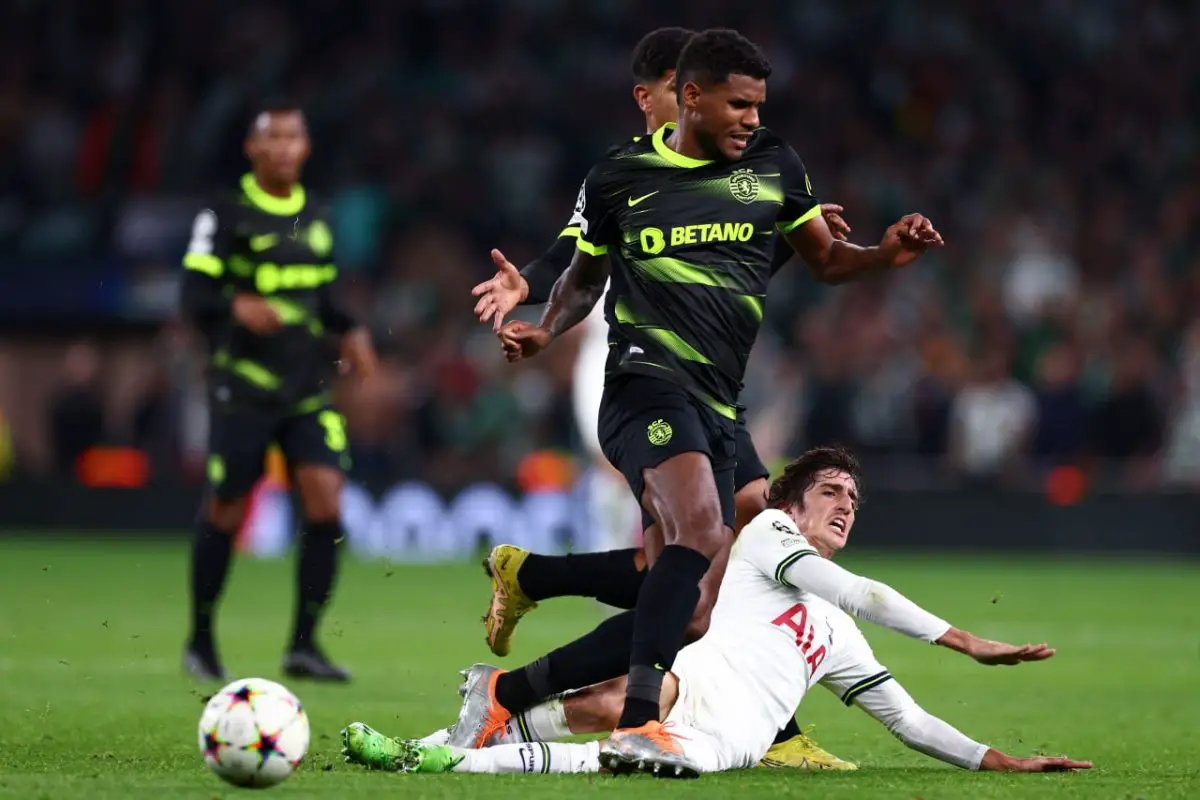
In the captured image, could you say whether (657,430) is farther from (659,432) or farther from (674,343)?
(674,343)

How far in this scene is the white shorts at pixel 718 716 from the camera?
545 cm

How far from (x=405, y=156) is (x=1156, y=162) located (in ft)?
24.3

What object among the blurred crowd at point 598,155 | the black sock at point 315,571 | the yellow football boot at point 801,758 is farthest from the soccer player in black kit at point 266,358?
the blurred crowd at point 598,155

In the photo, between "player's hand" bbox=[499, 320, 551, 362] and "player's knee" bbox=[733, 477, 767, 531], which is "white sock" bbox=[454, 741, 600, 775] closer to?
"player's knee" bbox=[733, 477, 767, 531]

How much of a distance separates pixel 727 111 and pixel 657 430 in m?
0.94

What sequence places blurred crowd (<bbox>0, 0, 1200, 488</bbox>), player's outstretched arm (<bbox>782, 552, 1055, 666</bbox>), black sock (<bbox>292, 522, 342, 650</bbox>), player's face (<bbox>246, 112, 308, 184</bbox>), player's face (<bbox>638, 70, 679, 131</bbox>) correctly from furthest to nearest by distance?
1. blurred crowd (<bbox>0, 0, 1200, 488</bbox>)
2. player's face (<bbox>246, 112, 308, 184</bbox>)
3. black sock (<bbox>292, 522, 342, 650</bbox>)
4. player's face (<bbox>638, 70, 679, 131</bbox>)
5. player's outstretched arm (<bbox>782, 552, 1055, 666</bbox>)

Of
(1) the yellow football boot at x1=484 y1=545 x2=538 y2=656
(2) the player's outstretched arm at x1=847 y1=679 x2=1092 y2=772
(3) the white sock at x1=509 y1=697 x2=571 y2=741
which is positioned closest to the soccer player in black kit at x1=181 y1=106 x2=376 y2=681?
(1) the yellow football boot at x1=484 y1=545 x2=538 y2=656

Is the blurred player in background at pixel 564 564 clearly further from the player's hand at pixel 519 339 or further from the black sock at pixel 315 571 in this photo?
the black sock at pixel 315 571

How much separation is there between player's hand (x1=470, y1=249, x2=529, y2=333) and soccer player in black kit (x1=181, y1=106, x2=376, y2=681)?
2.95 meters

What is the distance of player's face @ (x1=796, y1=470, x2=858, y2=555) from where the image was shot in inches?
231

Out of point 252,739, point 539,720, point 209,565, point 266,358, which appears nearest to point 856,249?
point 539,720

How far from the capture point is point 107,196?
19484 mm

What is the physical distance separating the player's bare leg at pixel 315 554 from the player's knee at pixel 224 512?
0.27 m

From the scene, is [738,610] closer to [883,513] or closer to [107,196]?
[883,513]
